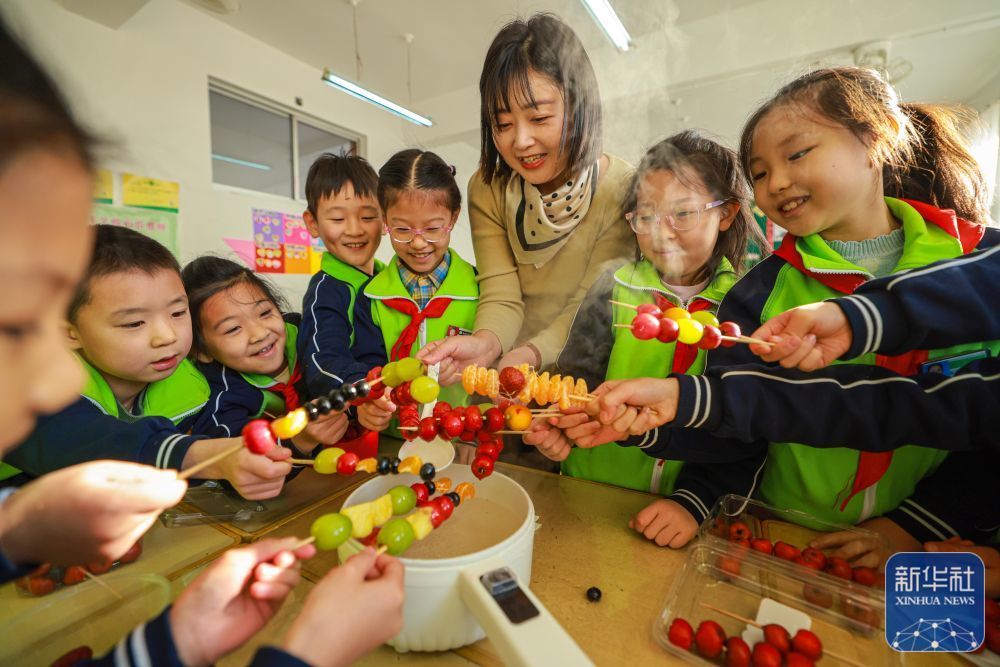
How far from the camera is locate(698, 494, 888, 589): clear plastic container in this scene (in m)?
0.87

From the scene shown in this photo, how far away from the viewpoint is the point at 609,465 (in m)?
1.15

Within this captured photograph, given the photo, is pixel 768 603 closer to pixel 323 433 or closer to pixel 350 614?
pixel 350 614

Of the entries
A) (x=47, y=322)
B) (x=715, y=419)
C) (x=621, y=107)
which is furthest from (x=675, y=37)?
(x=47, y=322)

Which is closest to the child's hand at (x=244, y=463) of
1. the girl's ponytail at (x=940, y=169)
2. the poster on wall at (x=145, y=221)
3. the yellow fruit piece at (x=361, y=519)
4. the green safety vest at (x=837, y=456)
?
the yellow fruit piece at (x=361, y=519)

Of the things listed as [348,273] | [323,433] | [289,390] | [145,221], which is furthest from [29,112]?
[289,390]

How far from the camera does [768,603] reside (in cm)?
71

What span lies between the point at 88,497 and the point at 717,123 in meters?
1.18

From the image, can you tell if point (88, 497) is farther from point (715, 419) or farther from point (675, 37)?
point (675, 37)

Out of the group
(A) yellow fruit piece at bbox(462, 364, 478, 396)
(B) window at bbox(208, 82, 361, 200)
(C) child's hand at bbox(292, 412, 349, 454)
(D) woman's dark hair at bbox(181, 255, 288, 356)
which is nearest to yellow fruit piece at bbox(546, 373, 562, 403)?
(A) yellow fruit piece at bbox(462, 364, 478, 396)

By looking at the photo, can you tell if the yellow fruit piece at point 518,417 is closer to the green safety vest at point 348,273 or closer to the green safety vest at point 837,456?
the green safety vest at point 837,456

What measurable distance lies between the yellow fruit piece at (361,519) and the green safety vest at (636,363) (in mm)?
647

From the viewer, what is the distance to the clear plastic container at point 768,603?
2.12 ft

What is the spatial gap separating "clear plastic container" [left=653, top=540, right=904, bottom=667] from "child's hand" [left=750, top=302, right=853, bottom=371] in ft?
1.29

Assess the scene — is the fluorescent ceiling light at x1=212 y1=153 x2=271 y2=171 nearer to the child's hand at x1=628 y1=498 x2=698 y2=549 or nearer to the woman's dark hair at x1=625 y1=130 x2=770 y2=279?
the woman's dark hair at x1=625 y1=130 x2=770 y2=279
